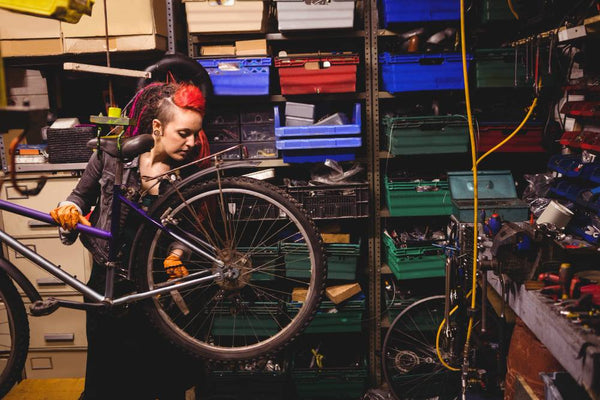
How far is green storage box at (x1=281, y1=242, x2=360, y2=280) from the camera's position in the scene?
310cm

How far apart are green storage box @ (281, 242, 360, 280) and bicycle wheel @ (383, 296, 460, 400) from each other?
0.41 meters

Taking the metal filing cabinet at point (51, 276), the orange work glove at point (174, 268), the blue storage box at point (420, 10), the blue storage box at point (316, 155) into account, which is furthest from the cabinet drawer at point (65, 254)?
the blue storage box at point (420, 10)

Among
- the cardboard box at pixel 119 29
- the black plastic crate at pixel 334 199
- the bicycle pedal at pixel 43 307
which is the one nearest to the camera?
the bicycle pedal at pixel 43 307

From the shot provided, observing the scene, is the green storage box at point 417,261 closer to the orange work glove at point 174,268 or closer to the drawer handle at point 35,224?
the orange work glove at point 174,268

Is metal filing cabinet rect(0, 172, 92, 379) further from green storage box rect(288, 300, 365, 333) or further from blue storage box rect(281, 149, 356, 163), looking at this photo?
Result: green storage box rect(288, 300, 365, 333)

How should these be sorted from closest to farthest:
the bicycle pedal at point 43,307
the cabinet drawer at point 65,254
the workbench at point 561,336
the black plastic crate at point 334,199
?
the workbench at point 561,336
the bicycle pedal at point 43,307
the black plastic crate at point 334,199
the cabinet drawer at point 65,254

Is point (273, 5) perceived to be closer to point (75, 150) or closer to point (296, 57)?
point (296, 57)

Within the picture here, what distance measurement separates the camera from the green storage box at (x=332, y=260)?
310 cm

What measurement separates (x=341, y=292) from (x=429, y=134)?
1.08 m

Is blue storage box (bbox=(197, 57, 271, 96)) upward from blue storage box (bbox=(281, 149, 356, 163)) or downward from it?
upward

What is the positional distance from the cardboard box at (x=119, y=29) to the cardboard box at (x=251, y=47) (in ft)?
1.52

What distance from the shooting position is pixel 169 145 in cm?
254

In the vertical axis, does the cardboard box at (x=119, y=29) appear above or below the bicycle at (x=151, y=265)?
above

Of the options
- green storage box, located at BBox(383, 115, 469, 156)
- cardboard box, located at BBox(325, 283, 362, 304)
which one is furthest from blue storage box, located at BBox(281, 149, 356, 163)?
cardboard box, located at BBox(325, 283, 362, 304)
